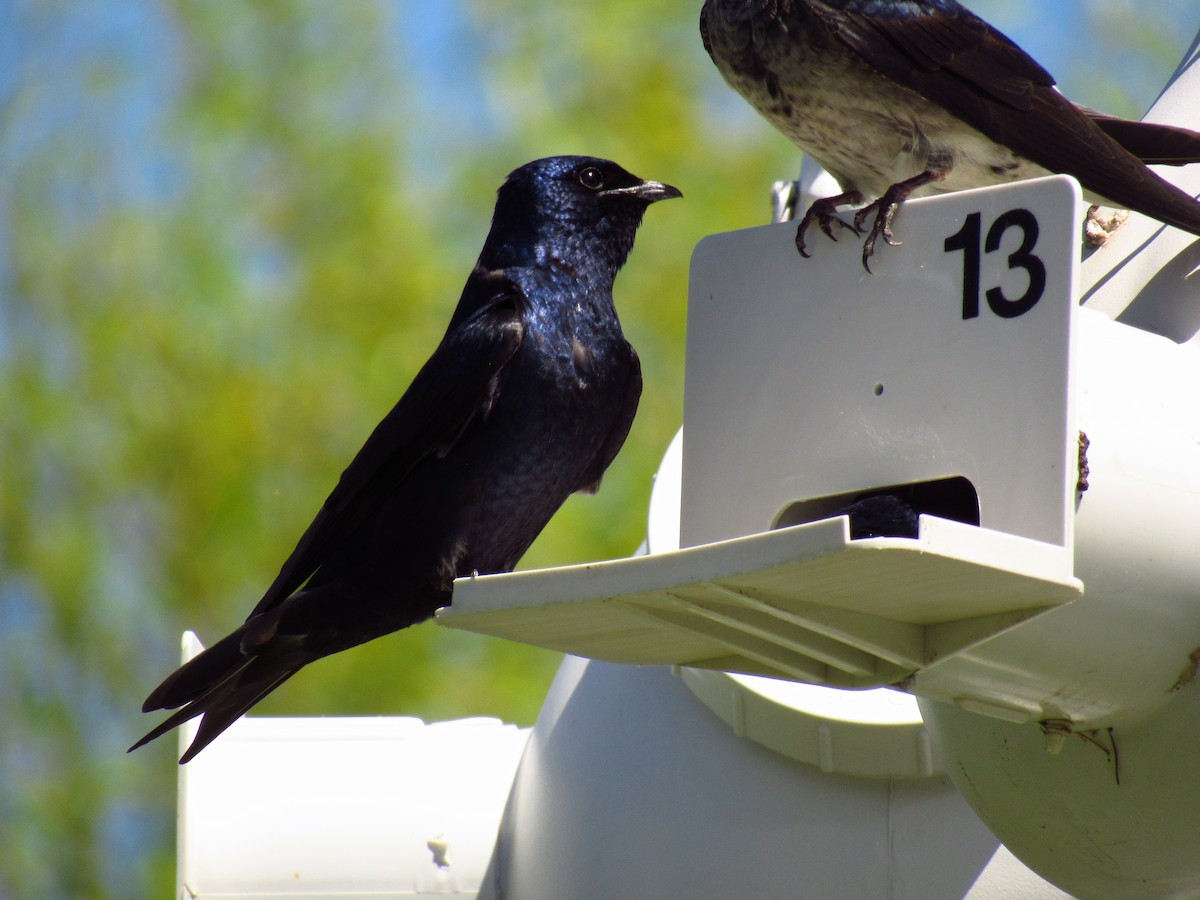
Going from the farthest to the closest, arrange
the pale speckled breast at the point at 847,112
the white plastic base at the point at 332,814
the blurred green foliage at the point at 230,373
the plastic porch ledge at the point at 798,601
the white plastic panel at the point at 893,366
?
the blurred green foliage at the point at 230,373, the white plastic base at the point at 332,814, the pale speckled breast at the point at 847,112, the white plastic panel at the point at 893,366, the plastic porch ledge at the point at 798,601

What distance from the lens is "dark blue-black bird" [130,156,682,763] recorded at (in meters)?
3.43

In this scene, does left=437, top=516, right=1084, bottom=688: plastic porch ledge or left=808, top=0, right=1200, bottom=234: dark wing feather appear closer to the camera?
left=437, top=516, right=1084, bottom=688: plastic porch ledge

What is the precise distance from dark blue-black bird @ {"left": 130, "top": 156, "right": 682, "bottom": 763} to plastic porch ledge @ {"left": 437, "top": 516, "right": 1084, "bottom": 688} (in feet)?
2.64

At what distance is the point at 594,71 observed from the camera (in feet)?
36.1

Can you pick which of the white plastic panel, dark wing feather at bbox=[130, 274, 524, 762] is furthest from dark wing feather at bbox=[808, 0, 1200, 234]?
dark wing feather at bbox=[130, 274, 524, 762]

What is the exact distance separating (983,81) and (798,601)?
1.45 m

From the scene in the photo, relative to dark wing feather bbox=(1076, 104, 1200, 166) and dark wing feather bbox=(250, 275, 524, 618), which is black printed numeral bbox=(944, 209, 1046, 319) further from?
dark wing feather bbox=(250, 275, 524, 618)

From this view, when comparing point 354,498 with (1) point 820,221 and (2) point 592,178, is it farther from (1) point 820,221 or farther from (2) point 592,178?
(1) point 820,221

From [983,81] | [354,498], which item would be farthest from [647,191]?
[354,498]

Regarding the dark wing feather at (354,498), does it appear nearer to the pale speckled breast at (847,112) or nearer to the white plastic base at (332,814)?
the white plastic base at (332,814)

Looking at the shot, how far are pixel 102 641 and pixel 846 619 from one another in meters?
7.64

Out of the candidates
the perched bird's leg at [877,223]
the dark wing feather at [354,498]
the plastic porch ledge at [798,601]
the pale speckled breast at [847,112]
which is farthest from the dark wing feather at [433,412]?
Result: the perched bird's leg at [877,223]

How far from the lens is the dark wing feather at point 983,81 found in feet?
10.4

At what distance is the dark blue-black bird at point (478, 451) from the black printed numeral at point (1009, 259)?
1.20m
